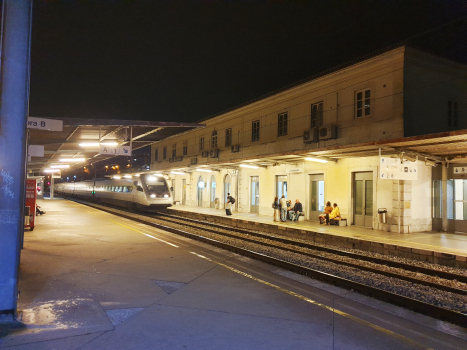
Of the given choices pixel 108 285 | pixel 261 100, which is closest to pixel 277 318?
pixel 108 285

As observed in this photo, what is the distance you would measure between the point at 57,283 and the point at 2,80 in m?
3.88

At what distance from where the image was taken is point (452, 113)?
703 inches

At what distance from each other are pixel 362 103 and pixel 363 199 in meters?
4.69

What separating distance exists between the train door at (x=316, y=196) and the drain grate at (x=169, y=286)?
46.0ft

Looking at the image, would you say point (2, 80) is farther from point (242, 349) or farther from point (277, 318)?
point (277, 318)

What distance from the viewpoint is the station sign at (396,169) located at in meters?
13.1

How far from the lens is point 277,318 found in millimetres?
5309

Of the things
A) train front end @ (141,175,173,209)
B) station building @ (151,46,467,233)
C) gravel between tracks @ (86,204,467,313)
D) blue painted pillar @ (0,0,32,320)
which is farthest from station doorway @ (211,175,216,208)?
blue painted pillar @ (0,0,32,320)

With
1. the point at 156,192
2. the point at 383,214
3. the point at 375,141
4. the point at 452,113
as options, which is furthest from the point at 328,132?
the point at 156,192

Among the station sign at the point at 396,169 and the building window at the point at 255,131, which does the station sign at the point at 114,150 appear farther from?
the station sign at the point at 396,169

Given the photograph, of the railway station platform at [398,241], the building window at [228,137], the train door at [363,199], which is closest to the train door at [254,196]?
the building window at [228,137]

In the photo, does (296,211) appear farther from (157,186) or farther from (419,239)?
(157,186)

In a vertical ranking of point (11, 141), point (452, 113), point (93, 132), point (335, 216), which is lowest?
point (335, 216)

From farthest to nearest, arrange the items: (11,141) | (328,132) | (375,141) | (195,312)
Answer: (328,132) → (375,141) → (195,312) → (11,141)
